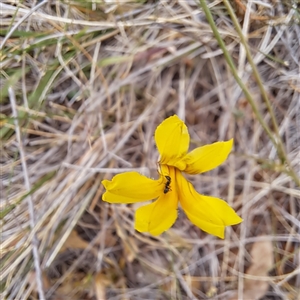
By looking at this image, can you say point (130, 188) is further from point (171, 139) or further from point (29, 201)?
point (29, 201)

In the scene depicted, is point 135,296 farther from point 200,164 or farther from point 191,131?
point 200,164

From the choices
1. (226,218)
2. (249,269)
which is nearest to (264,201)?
(249,269)

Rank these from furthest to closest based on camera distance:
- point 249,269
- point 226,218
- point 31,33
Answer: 1. point 249,269
2. point 31,33
3. point 226,218

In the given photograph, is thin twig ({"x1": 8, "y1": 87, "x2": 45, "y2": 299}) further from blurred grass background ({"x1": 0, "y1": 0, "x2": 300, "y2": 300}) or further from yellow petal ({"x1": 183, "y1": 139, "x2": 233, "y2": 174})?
yellow petal ({"x1": 183, "y1": 139, "x2": 233, "y2": 174})

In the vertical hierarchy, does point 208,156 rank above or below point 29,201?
above

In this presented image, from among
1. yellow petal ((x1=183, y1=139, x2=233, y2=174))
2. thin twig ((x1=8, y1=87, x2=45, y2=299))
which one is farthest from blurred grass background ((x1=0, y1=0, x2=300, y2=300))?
yellow petal ((x1=183, y1=139, x2=233, y2=174))

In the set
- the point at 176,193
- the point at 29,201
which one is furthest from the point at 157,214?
the point at 29,201
